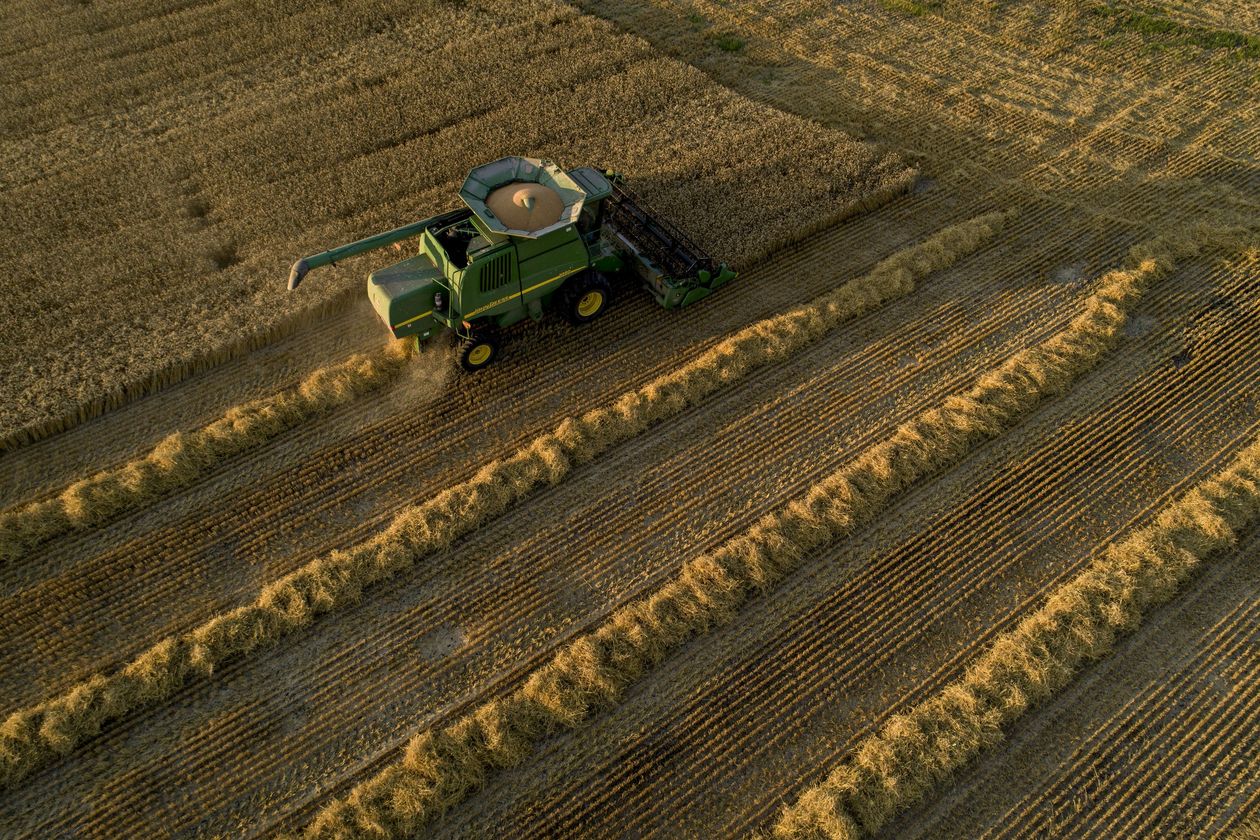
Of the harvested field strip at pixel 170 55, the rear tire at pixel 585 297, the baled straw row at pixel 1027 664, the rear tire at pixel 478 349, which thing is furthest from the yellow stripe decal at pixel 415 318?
the harvested field strip at pixel 170 55

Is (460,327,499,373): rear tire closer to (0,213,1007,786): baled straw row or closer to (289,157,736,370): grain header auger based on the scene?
(289,157,736,370): grain header auger

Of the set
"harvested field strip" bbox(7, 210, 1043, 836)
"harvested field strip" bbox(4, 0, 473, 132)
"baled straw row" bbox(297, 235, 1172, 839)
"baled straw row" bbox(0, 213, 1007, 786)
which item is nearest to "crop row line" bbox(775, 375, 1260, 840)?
"baled straw row" bbox(297, 235, 1172, 839)

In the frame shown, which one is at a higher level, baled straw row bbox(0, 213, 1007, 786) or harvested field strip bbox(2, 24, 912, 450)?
harvested field strip bbox(2, 24, 912, 450)

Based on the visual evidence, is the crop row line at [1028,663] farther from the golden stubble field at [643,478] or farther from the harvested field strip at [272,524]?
the harvested field strip at [272,524]

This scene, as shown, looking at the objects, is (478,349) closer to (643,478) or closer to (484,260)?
(484,260)

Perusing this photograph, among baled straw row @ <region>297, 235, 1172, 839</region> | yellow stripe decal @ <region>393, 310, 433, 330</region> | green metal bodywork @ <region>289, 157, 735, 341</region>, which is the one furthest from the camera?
yellow stripe decal @ <region>393, 310, 433, 330</region>

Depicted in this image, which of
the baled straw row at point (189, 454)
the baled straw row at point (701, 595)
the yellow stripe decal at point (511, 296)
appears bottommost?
the baled straw row at point (701, 595)

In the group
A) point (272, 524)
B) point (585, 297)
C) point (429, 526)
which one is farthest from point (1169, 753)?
point (272, 524)
